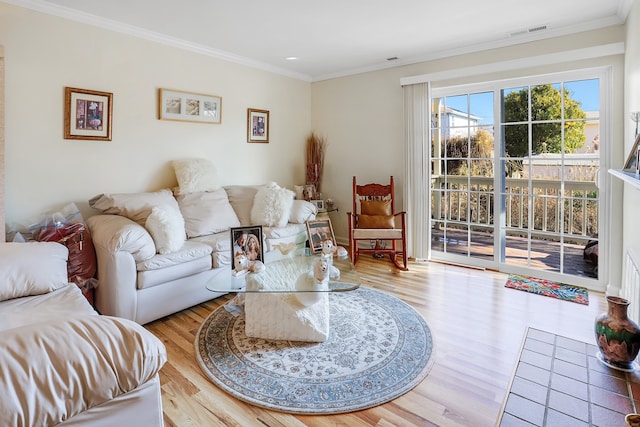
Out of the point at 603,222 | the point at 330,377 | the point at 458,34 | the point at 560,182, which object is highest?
the point at 458,34

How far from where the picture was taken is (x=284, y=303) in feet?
7.57

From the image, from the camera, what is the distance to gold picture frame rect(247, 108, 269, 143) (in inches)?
174

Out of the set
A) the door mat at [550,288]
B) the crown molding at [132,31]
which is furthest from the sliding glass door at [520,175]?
the crown molding at [132,31]

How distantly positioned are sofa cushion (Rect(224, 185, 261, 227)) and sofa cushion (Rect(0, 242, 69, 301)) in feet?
6.34

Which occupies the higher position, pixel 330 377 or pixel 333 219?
pixel 333 219

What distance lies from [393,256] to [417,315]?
1.38m

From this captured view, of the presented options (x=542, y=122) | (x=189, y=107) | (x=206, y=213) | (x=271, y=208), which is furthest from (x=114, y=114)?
(x=542, y=122)

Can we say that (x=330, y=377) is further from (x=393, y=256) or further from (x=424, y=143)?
(x=424, y=143)

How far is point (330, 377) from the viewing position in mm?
1984

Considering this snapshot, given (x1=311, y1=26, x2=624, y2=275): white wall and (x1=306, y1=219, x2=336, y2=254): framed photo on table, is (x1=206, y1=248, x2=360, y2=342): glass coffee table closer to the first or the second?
(x1=306, y1=219, x2=336, y2=254): framed photo on table

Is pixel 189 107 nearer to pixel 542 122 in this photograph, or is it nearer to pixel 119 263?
pixel 119 263

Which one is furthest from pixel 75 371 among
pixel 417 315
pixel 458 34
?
pixel 458 34

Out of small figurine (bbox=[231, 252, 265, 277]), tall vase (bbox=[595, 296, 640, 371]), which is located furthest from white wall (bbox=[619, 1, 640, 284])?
small figurine (bbox=[231, 252, 265, 277])

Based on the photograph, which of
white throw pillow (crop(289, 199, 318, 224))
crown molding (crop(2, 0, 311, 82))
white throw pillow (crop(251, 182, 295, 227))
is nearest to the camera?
crown molding (crop(2, 0, 311, 82))
